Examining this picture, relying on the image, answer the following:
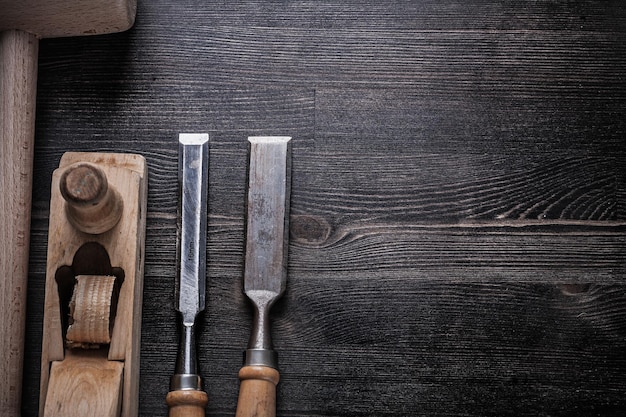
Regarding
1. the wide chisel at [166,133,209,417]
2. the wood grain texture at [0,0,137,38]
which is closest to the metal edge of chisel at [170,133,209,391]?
the wide chisel at [166,133,209,417]

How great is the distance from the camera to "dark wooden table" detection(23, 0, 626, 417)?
0.98 meters

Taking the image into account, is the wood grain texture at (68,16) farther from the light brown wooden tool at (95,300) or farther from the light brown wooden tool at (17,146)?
the light brown wooden tool at (95,300)

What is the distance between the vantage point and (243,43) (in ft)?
3.37

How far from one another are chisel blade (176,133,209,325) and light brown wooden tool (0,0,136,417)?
0.20 meters

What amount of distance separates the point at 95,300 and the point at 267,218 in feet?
0.82

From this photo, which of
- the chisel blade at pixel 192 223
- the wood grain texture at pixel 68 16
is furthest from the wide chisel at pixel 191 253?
the wood grain texture at pixel 68 16

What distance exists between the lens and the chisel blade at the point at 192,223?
37.8 inches

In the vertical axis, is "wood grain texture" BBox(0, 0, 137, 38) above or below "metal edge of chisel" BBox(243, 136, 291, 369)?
above

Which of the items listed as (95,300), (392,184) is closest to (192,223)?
(95,300)

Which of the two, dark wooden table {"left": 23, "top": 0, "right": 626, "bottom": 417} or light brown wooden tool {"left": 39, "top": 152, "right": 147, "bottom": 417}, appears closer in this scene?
light brown wooden tool {"left": 39, "top": 152, "right": 147, "bottom": 417}

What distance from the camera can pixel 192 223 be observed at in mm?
974

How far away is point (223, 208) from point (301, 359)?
0.24 meters

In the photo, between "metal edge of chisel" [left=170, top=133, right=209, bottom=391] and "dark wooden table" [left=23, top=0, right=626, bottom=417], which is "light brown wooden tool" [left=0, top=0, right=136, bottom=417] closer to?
"dark wooden table" [left=23, top=0, right=626, bottom=417]

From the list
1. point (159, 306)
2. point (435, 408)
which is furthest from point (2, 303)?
point (435, 408)
